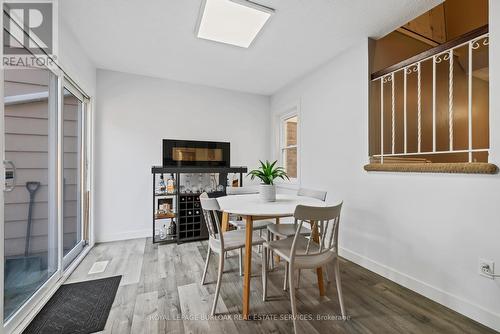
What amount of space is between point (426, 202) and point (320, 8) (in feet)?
6.27

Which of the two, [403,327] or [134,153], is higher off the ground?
[134,153]

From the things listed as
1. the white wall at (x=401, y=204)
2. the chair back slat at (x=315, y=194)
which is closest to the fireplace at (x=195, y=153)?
the white wall at (x=401, y=204)

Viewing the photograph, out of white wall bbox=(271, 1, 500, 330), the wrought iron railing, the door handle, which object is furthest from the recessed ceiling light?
the door handle

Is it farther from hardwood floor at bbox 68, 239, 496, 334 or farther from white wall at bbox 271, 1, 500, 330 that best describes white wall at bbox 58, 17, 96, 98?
white wall at bbox 271, 1, 500, 330

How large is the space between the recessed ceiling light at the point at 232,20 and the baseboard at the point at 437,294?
2663 mm

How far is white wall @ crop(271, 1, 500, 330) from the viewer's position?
1.54m

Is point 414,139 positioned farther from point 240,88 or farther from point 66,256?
point 66,256

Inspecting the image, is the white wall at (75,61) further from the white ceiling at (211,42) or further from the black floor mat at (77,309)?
the black floor mat at (77,309)

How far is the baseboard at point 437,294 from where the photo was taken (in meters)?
1.53

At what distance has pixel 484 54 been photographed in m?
3.21

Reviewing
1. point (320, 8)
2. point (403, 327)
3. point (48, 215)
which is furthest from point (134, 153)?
point (403, 327)

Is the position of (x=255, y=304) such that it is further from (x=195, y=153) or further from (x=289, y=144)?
(x=289, y=144)

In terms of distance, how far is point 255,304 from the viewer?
69.7 inches

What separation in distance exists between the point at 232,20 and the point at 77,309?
9.05 feet
